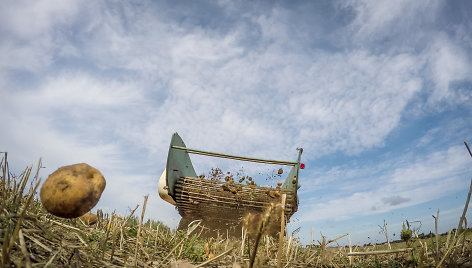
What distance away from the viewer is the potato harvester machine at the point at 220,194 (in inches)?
281

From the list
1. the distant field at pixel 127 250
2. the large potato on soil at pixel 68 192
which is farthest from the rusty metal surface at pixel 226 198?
the large potato on soil at pixel 68 192

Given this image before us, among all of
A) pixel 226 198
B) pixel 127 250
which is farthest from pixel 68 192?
pixel 226 198

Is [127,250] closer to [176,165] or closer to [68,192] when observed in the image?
[68,192]

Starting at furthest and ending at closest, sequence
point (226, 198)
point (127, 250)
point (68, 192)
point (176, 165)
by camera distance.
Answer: point (176, 165) < point (226, 198) < point (127, 250) < point (68, 192)

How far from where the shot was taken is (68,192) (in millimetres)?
2314

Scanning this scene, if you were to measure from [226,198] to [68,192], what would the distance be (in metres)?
5.01

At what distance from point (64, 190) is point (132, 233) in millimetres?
1701

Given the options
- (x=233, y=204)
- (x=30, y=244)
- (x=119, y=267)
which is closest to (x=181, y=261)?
(x=119, y=267)

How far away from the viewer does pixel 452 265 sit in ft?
7.78

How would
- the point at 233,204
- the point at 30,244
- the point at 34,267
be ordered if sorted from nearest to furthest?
the point at 34,267 < the point at 30,244 < the point at 233,204

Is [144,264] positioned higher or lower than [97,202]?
lower

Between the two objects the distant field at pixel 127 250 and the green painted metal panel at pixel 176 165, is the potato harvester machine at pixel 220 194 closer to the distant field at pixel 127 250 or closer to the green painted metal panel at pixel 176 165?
the green painted metal panel at pixel 176 165

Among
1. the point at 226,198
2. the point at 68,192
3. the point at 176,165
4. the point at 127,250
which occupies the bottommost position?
the point at 127,250

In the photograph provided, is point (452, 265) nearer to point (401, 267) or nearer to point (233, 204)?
point (401, 267)
